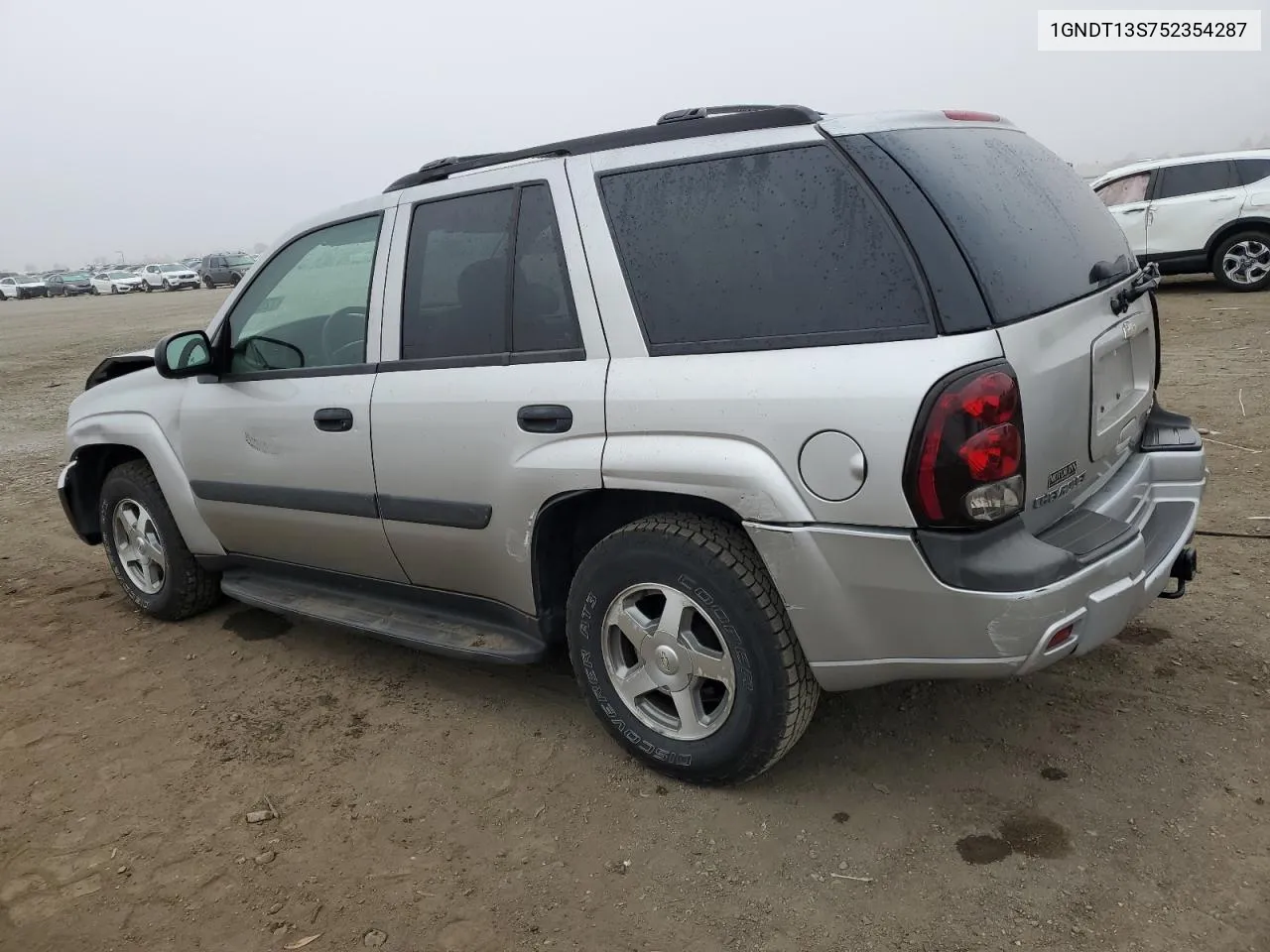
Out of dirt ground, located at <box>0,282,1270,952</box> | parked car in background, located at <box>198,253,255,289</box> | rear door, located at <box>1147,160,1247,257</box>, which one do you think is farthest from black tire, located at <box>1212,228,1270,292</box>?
parked car in background, located at <box>198,253,255,289</box>

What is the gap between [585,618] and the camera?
111 inches

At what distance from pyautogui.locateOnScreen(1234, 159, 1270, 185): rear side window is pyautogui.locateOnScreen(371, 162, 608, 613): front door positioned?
11015mm

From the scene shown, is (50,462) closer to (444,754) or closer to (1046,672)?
(444,754)

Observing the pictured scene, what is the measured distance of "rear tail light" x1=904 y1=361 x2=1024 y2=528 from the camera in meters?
2.13

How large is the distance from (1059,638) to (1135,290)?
113cm

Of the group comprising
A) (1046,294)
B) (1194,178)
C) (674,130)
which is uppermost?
(674,130)

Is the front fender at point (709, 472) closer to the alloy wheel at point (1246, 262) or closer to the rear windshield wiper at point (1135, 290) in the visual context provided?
the rear windshield wiper at point (1135, 290)

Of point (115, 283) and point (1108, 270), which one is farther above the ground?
point (1108, 270)

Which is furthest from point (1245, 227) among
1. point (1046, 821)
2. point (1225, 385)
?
point (1046, 821)

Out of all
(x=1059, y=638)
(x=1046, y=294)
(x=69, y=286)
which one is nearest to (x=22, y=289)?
(x=69, y=286)

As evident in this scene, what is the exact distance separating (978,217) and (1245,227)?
10760 mm

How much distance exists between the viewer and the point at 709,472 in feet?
8.00

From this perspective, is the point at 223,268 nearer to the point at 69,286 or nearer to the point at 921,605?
the point at 69,286

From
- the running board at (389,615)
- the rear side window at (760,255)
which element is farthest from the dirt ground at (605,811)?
the rear side window at (760,255)
